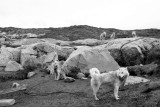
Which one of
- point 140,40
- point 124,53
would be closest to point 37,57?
point 124,53

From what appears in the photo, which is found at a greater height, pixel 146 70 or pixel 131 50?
pixel 131 50

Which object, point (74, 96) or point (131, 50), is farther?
point (131, 50)

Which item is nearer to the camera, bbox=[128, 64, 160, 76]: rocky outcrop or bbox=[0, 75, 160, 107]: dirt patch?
bbox=[0, 75, 160, 107]: dirt patch

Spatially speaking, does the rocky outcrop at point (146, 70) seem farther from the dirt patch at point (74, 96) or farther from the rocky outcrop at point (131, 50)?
the rocky outcrop at point (131, 50)

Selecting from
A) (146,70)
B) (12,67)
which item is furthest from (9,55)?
(146,70)

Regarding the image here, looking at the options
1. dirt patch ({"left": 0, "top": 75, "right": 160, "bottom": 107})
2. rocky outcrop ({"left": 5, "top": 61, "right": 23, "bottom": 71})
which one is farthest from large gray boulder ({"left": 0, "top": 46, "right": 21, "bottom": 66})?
dirt patch ({"left": 0, "top": 75, "right": 160, "bottom": 107})

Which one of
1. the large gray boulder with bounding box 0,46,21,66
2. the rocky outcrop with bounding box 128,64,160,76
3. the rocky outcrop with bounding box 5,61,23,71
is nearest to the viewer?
the rocky outcrop with bounding box 128,64,160,76

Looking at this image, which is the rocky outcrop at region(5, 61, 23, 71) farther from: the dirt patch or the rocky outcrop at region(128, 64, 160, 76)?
the rocky outcrop at region(128, 64, 160, 76)

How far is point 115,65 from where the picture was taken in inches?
828

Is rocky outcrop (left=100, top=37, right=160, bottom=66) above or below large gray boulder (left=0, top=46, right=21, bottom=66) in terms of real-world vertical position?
above

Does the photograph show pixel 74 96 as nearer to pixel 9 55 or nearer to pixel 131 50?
pixel 131 50

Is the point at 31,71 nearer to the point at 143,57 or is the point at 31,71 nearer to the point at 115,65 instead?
the point at 115,65

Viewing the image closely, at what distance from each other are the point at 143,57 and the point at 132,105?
14.2 metres

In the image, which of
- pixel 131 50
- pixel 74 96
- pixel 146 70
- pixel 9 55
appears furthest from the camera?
pixel 9 55
